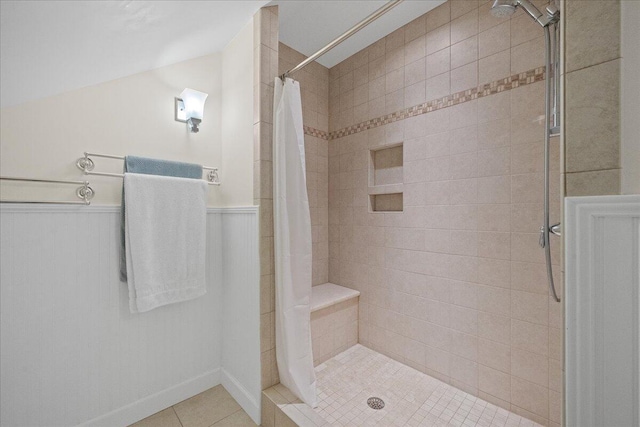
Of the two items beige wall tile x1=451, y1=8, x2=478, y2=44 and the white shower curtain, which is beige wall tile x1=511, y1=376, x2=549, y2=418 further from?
beige wall tile x1=451, y1=8, x2=478, y2=44

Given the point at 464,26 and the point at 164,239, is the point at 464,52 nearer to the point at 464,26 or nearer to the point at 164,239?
the point at 464,26

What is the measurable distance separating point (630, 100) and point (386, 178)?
156cm

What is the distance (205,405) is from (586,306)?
189 cm

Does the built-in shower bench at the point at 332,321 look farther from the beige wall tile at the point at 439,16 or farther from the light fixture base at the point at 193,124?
the beige wall tile at the point at 439,16

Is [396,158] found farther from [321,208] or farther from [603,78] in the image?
[603,78]

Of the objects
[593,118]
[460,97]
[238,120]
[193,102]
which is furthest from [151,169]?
[460,97]

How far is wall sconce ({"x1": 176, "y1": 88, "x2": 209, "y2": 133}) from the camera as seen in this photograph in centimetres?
155

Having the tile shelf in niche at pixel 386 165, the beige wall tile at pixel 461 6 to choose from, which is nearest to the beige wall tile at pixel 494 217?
the tile shelf in niche at pixel 386 165

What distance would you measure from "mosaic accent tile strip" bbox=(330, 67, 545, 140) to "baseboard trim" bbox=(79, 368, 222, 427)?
2198mm

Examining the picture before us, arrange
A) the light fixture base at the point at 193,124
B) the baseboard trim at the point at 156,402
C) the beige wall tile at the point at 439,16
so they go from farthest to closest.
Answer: the beige wall tile at the point at 439,16, the light fixture base at the point at 193,124, the baseboard trim at the point at 156,402

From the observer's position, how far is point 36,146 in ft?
3.86

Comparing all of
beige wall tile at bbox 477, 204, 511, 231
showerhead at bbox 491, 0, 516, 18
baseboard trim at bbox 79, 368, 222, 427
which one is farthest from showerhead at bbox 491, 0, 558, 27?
baseboard trim at bbox 79, 368, 222, 427

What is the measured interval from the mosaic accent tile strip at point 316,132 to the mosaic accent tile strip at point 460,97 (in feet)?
1.05

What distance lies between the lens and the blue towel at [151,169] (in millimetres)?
1377
